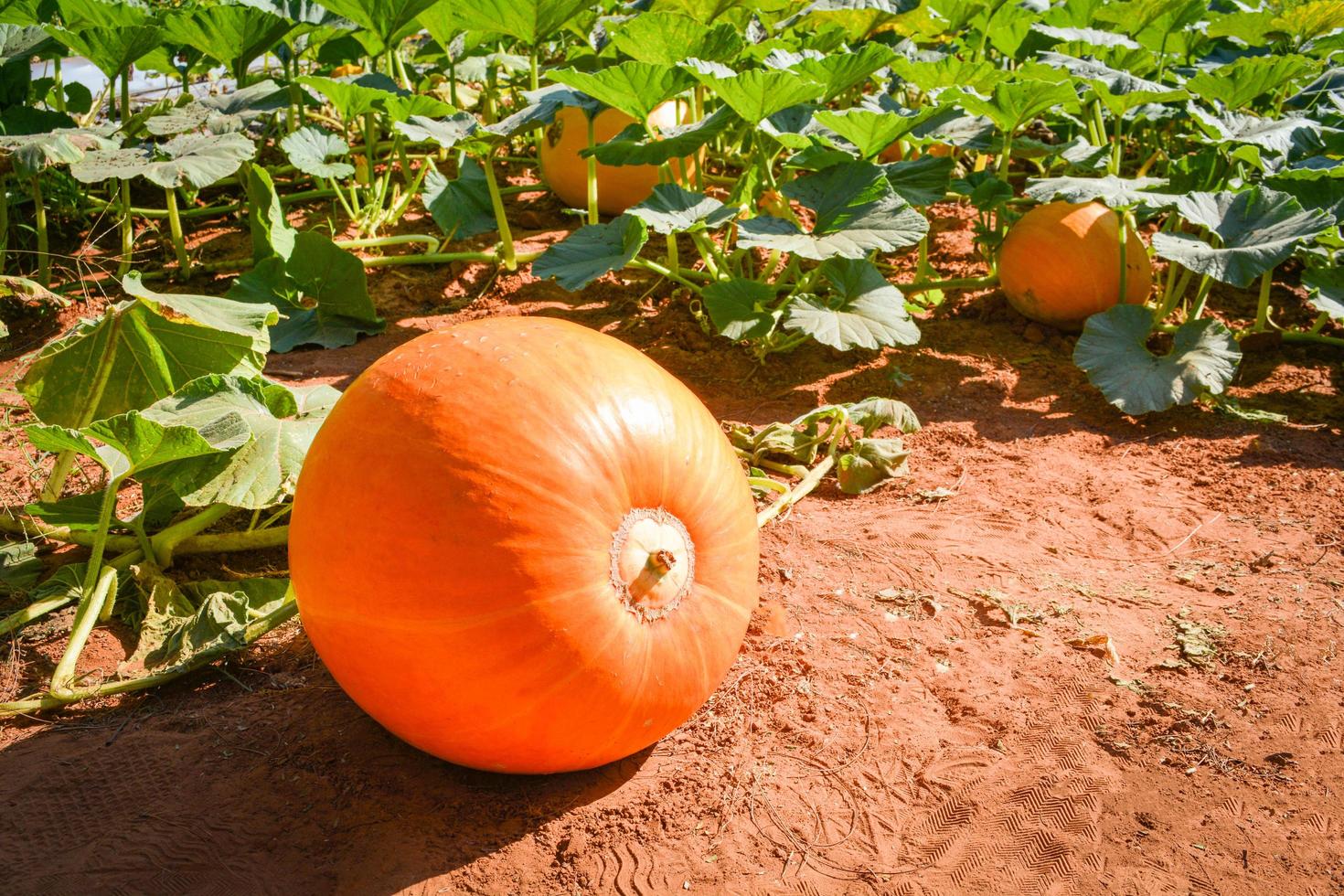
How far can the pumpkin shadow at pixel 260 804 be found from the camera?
5.60ft

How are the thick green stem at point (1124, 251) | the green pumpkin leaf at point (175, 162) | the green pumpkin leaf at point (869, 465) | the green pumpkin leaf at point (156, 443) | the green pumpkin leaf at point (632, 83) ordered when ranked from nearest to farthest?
the green pumpkin leaf at point (156, 443) < the green pumpkin leaf at point (869, 465) < the green pumpkin leaf at point (175, 162) < the green pumpkin leaf at point (632, 83) < the thick green stem at point (1124, 251)

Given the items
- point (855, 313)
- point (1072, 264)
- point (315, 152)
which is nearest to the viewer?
point (855, 313)

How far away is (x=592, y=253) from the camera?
364cm

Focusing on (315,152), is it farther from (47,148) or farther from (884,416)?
(884,416)

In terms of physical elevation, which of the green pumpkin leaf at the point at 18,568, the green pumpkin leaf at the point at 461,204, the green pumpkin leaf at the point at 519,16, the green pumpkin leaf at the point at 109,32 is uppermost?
the green pumpkin leaf at the point at 519,16

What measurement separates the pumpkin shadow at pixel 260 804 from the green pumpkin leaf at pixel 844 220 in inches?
73.8

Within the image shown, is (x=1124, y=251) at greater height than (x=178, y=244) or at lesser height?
greater

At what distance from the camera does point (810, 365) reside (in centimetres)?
391

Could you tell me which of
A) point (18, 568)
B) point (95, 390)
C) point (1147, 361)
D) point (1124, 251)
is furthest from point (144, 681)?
point (1124, 251)

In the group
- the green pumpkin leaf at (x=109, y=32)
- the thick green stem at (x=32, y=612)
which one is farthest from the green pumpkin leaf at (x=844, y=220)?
the green pumpkin leaf at (x=109, y=32)

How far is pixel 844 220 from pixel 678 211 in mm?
543

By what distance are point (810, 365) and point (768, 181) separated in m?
0.69

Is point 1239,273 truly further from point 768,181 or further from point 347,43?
point 347,43

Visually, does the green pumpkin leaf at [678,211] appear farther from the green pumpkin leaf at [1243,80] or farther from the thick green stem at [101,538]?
the green pumpkin leaf at [1243,80]
